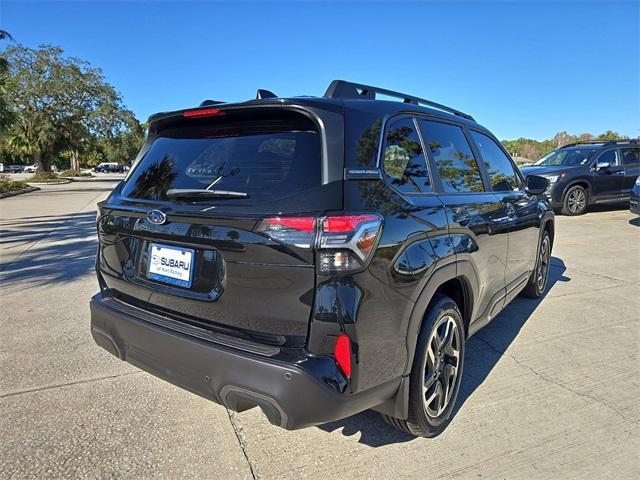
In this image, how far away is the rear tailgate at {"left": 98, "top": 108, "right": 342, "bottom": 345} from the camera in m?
1.88

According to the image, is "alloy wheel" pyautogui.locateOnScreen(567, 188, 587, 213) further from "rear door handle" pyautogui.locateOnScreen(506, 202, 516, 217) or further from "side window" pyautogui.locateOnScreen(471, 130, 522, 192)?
"rear door handle" pyautogui.locateOnScreen(506, 202, 516, 217)

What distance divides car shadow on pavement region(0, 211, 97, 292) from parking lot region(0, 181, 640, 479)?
1337 mm

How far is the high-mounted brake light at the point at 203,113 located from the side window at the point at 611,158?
489 inches

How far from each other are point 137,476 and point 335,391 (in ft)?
3.81

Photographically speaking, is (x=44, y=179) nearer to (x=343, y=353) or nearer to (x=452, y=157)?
(x=452, y=157)

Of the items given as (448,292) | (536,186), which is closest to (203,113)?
(448,292)

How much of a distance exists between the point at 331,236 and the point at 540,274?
402 centimetres

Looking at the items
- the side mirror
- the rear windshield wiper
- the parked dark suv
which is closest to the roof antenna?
the rear windshield wiper

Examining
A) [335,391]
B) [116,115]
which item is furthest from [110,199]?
[116,115]

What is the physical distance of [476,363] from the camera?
345 cm

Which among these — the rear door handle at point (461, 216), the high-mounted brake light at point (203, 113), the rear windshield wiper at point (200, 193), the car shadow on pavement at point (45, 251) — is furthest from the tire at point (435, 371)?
the car shadow on pavement at point (45, 251)

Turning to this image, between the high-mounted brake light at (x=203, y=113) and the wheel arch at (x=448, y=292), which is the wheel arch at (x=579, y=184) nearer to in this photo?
the wheel arch at (x=448, y=292)

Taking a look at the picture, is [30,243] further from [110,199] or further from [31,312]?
[110,199]

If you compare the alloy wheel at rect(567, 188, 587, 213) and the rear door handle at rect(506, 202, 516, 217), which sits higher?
the rear door handle at rect(506, 202, 516, 217)
